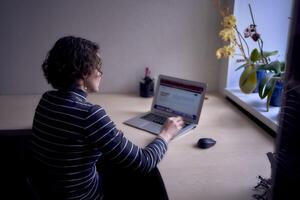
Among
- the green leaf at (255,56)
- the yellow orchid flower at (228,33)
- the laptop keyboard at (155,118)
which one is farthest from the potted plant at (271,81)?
the laptop keyboard at (155,118)

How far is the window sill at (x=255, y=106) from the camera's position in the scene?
1.57 meters

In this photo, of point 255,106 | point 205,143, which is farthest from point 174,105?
point 255,106

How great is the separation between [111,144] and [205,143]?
48 centimetres

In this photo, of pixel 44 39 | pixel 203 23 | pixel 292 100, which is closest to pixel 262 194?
pixel 292 100

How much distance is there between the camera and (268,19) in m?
1.99

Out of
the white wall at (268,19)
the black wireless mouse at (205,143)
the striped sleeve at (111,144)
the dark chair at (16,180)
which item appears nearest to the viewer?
the dark chair at (16,180)

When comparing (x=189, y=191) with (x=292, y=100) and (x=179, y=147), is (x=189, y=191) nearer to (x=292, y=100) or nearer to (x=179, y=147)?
(x=179, y=147)

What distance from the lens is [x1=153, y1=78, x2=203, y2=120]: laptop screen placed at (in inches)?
63.4

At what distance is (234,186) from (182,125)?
50 centimetres

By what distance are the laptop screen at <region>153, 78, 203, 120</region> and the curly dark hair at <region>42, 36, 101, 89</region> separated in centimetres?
62

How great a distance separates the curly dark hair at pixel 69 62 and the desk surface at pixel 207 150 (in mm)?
441

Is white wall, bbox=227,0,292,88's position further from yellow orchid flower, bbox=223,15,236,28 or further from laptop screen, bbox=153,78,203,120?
laptop screen, bbox=153,78,203,120

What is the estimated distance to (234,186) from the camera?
110cm

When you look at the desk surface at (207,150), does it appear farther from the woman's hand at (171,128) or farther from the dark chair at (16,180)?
the dark chair at (16,180)
